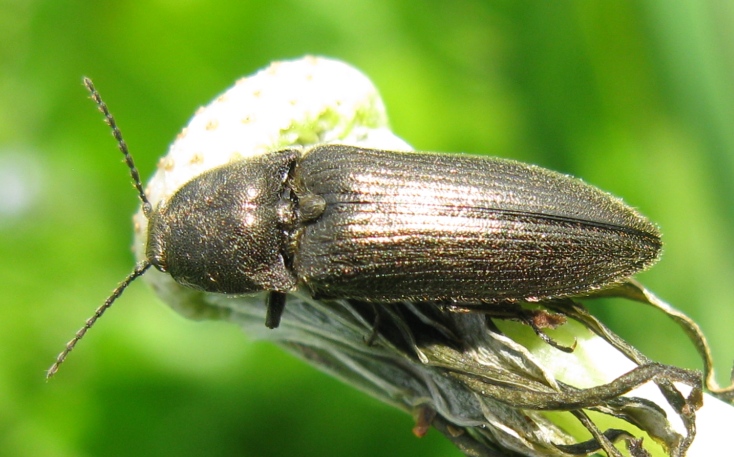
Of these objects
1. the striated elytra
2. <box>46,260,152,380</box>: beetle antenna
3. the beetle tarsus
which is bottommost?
<box>46,260,152,380</box>: beetle antenna

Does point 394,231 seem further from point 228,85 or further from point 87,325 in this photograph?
point 228,85

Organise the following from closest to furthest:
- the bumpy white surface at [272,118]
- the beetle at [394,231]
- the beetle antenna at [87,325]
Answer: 1. the beetle at [394,231]
2. the bumpy white surface at [272,118]
3. the beetle antenna at [87,325]

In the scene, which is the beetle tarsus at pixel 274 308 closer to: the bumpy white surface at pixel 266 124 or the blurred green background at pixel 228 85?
the bumpy white surface at pixel 266 124

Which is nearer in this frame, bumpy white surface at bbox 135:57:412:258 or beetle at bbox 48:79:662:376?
beetle at bbox 48:79:662:376

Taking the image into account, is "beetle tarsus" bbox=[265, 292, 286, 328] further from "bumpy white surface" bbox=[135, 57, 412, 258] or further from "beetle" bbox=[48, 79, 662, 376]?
"bumpy white surface" bbox=[135, 57, 412, 258]

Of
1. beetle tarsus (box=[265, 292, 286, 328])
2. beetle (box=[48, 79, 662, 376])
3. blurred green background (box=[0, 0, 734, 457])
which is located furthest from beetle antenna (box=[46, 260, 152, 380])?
blurred green background (box=[0, 0, 734, 457])

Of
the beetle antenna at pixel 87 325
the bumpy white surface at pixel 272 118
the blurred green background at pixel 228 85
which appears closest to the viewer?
the bumpy white surface at pixel 272 118

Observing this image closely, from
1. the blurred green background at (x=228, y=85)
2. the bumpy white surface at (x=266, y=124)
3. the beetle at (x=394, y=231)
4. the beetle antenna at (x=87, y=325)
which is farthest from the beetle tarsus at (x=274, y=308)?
the blurred green background at (x=228, y=85)
